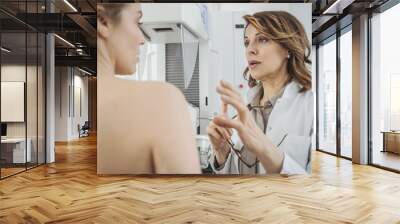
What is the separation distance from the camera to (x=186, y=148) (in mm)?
6238

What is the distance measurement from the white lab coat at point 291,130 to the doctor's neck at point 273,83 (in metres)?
0.11

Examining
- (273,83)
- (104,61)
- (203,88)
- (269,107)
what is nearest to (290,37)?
(273,83)

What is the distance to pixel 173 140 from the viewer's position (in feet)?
20.3

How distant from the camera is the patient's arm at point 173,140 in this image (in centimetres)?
620

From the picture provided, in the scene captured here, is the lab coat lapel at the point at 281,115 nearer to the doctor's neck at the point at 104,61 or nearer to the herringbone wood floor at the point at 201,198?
the herringbone wood floor at the point at 201,198

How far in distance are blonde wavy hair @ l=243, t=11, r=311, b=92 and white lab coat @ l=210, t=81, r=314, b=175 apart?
0.55 ft

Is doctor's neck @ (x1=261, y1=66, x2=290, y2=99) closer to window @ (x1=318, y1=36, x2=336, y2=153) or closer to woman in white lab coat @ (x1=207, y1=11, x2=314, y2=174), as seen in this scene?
woman in white lab coat @ (x1=207, y1=11, x2=314, y2=174)

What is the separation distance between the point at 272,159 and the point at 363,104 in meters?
3.04

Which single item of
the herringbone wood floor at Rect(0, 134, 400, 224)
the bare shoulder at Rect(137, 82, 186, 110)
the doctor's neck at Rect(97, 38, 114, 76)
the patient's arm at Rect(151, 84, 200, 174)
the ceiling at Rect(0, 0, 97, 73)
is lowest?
the herringbone wood floor at Rect(0, 134, 400, 224)

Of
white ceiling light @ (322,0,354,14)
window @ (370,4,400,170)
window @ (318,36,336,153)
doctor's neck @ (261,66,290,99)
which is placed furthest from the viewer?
window @ (318,36,336,153)

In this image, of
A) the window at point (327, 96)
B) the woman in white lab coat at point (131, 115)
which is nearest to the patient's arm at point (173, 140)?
the woman in white lab coat at point (131, 115)

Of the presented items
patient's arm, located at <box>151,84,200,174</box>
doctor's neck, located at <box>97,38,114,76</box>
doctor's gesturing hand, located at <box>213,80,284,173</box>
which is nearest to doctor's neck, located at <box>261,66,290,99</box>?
doctor's gesturing hand, located at <box>213,80,284,173</box>

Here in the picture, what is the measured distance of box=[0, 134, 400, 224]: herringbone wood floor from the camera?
3920 mm

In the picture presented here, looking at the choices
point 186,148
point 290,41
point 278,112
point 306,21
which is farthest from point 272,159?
point 306,21
